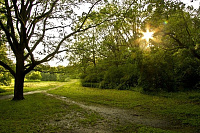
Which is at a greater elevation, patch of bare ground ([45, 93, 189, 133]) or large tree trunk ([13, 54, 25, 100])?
large tree trunk ([13, 54, 25, 100])

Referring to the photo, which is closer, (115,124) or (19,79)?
(115,124)

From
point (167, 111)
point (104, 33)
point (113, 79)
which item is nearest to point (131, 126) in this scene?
point (167, 111)

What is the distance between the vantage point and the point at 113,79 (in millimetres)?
21594

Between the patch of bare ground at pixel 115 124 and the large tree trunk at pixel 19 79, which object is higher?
the large tree trunk at pixel 19 79

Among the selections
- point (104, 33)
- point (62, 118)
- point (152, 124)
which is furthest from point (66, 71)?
point (104, 33)

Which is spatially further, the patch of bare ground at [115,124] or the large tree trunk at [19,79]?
the large tree trunk at [19,79]

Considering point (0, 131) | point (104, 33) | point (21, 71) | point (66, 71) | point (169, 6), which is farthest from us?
point (104, 33)

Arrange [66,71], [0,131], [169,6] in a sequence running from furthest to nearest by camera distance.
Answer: [66,71], [169,6], [0,131]

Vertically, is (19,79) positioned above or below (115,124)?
above

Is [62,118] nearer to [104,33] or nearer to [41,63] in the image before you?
[41,63]

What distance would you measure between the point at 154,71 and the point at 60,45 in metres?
9.01

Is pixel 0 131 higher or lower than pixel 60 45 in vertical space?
lower

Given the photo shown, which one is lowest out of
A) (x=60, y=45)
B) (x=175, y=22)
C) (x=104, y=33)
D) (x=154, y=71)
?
(x=154, y=71)

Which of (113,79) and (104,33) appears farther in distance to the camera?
(104,33)
